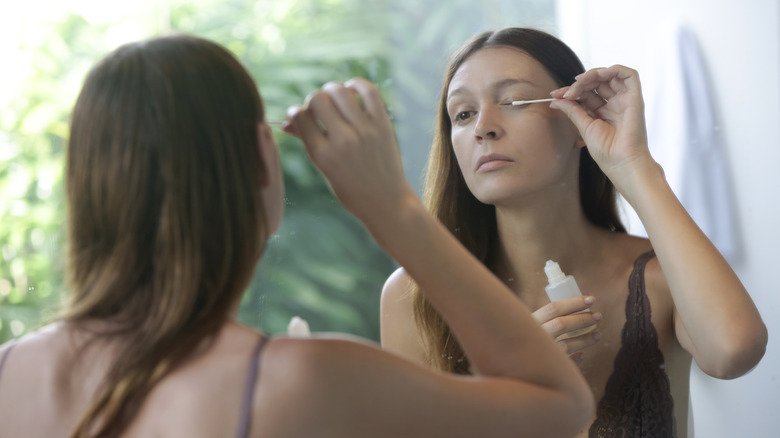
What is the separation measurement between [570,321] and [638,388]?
0.10 m

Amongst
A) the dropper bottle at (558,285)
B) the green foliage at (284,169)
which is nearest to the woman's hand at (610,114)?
the dropper bottle at (558,285)

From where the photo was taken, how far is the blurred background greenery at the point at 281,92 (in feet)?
2.51

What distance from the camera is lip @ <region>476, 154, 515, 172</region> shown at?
712mm

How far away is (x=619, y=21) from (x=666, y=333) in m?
0.33

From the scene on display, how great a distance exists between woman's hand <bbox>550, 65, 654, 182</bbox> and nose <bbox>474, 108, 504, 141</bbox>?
0.06 meters

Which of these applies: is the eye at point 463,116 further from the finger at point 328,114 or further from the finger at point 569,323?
the finger at point 328,114

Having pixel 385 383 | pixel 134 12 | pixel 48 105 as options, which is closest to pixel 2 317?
pixel 48 105

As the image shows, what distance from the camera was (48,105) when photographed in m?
0.89

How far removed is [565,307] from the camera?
68cm

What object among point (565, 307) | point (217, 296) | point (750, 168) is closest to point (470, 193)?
point (565, 307)

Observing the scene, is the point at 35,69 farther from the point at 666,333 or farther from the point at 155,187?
the point at 666,333

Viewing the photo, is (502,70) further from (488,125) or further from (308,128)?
(308,128)

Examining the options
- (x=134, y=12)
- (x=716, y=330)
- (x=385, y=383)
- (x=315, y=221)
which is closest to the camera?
(x=385, y=383)

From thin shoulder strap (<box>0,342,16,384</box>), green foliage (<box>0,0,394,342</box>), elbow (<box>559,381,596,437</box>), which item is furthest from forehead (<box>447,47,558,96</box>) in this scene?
thin shoulder strap (<box>0,342,16,384</box>)
